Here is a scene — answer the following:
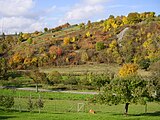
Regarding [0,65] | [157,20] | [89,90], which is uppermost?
[157,20]

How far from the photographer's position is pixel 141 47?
128250 millimetres

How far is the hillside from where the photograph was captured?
123312mm

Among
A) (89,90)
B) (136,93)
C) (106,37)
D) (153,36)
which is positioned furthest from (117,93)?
(106,37)

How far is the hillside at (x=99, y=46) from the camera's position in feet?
405

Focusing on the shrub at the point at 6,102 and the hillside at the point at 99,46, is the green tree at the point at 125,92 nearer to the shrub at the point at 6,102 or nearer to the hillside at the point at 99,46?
the shrub at the point at 6,102

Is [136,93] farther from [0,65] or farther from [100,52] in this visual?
[100,52]

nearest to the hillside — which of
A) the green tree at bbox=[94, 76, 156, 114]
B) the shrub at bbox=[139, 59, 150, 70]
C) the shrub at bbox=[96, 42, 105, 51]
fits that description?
the shrub at bbox=[96, 42, 105, 51]

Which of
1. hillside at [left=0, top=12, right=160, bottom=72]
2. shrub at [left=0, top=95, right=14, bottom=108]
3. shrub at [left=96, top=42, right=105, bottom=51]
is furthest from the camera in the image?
shrub at [left=96, top=42, right=105, bottom=51]

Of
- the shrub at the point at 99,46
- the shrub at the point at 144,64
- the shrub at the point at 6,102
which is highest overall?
the shrub at the point at 99,46

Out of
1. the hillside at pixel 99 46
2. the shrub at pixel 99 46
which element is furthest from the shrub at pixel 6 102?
the shrub at pixel 99 46

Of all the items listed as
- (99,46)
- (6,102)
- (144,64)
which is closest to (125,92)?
(6,102)

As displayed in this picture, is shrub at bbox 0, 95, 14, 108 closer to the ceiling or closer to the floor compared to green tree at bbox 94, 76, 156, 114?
closer to the floor

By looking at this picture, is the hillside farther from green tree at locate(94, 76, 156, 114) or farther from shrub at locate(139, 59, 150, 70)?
green tree at locate(94, 76, 156, 114)

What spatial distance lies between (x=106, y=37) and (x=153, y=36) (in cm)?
2203
